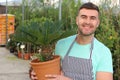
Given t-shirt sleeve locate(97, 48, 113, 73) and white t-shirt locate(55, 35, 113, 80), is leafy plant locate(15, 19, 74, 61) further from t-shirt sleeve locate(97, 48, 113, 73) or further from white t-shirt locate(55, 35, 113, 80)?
t-shirt sleeve locate(97, 48, 113, 73)

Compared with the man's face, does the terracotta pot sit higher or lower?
lower

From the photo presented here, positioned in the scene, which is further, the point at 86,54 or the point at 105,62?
the point at 86,54

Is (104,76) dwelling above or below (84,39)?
below

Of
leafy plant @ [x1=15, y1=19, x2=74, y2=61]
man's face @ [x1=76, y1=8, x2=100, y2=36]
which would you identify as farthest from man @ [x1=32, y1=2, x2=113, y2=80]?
leafy plant @ [x1=15, y1=19, x2=74, y2=61]

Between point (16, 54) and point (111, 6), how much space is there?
5.88 m

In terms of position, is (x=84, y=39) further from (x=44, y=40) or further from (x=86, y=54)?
(x=44, y=40)

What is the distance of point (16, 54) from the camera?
1224cm

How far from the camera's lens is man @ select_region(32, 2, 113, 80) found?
2.69m

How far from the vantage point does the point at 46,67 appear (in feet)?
8.59

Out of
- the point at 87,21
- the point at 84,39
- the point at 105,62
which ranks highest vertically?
the point at 87,21

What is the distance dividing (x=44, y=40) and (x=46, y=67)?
0.65 ft

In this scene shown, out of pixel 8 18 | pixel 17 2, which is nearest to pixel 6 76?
pixel 8 18

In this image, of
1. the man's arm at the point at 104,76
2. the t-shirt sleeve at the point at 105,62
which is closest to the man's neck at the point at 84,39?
the t-shirt sleeve at the point at 105,62

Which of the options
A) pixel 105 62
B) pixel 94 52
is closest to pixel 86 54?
pixel 94 52
